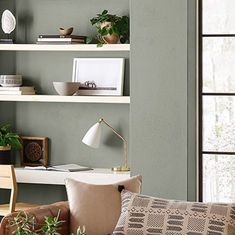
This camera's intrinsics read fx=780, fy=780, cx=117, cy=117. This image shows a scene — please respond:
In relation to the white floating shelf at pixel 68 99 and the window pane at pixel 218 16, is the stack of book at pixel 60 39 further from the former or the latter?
the window pane at pixel 218 16

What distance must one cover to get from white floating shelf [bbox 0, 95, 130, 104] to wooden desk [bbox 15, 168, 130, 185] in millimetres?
551

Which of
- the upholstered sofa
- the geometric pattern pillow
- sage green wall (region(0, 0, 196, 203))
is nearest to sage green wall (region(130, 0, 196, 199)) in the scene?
sage green wall (region(0, 0, 196, 203))

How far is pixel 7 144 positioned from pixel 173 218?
2.38 m

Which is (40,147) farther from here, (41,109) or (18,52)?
(18,52)

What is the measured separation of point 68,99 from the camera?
607cm

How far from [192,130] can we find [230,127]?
1.08 feet

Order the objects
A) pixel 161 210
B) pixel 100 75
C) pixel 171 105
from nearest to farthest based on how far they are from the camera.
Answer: pixel 161 210
pixel 171 105
pixel 100 75

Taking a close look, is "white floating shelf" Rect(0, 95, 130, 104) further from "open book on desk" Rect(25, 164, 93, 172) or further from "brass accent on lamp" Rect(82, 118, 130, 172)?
"open book on desk" Rect(25, 164, 93, 172)

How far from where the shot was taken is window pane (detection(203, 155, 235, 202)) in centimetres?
589

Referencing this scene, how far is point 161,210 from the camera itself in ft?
14.1

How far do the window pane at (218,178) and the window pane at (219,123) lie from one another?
8cm

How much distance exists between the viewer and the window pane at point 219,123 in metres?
5.87

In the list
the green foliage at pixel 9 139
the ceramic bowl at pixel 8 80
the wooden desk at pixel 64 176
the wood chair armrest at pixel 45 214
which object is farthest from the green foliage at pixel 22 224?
the ceramic bowl at pixel 8 80

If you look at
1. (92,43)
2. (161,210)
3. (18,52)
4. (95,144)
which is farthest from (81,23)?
(161,210)
